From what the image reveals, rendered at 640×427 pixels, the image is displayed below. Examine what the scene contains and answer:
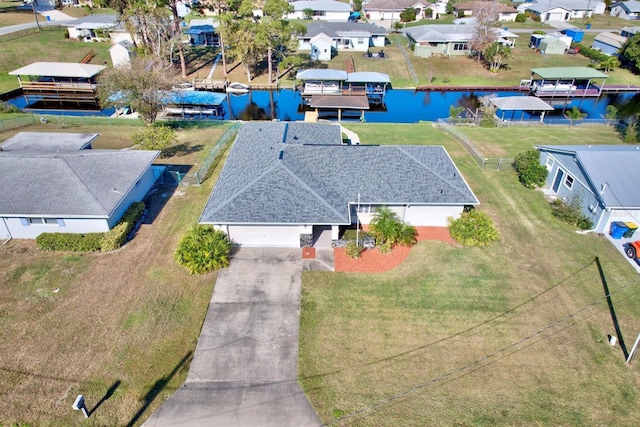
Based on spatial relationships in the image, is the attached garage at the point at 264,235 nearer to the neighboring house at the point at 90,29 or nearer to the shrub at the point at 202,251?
the shrub at the point at 202,251

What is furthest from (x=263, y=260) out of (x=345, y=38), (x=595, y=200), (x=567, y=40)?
(x=567, y=40)

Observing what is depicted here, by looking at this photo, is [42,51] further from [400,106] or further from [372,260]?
[372,260]

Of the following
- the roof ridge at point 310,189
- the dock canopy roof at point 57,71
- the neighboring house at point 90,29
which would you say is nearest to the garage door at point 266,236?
the roof ridge at point 310,189

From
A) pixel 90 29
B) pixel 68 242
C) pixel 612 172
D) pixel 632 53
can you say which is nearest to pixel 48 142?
pixel 68 242

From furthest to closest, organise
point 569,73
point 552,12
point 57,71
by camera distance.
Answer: point 552,12
point 569,73
point 57,71

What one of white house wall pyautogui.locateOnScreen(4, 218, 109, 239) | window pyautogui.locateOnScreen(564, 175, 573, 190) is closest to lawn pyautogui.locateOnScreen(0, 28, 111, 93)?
white house wall pyautogui.locateOnScreen(4, 218, 109, 239)

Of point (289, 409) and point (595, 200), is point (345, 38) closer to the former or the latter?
point (595, 200)
